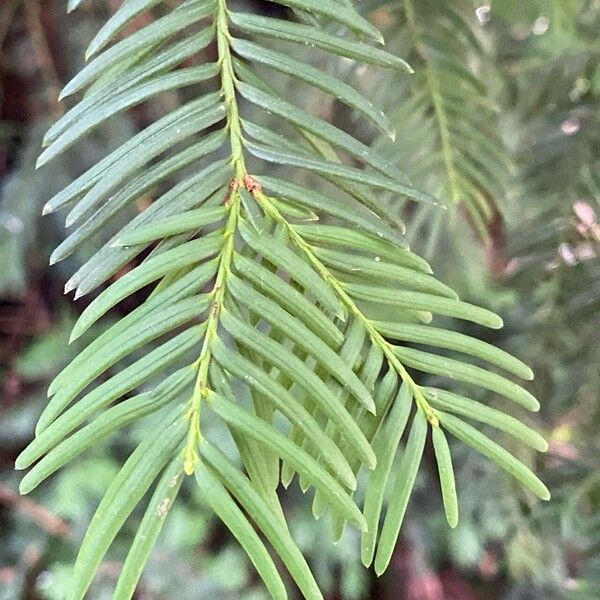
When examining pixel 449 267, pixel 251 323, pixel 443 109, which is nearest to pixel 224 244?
pixel 251 323

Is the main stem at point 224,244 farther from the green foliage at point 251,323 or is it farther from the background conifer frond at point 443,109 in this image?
the background conifer frond at point 443,109

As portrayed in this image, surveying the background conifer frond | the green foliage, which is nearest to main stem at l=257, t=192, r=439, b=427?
the green foliage

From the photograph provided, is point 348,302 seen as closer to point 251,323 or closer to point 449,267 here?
point 251,323

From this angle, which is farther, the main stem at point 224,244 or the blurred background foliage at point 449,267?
the blurred background foliage at point 449,267

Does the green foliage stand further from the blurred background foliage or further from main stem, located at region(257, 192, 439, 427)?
the blurred background foliage

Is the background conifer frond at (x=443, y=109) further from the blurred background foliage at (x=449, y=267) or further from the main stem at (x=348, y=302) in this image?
the main stem at (x=348, y=302)

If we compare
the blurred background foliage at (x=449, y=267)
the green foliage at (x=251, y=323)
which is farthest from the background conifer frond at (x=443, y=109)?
the green foliage at (x=251, y=323)
